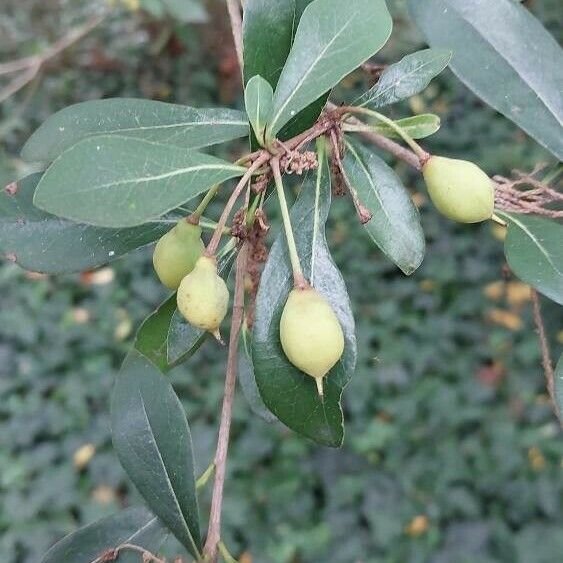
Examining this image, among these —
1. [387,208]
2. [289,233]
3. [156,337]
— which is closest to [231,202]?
[289,233]

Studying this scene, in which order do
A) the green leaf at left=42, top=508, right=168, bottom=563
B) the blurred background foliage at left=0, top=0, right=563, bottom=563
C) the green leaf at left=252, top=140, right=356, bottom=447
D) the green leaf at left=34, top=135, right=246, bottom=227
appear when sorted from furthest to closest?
the blurred background foliage at left=0, top=0, right=563, bottom=563 < the green leaf at left=42, top=508, right=168, bottom=563 < the green leaf at left=252, top=140, right=356, bottom=447 < the green leaf at left=34, top=135, right=246, bottom=227

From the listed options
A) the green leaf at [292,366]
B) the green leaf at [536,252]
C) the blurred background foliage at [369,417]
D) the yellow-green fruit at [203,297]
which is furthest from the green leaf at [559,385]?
the blurred background foliage at [369,417]

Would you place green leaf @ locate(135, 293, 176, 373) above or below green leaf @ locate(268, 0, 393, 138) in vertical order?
below

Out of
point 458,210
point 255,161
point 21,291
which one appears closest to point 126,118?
point 255,161

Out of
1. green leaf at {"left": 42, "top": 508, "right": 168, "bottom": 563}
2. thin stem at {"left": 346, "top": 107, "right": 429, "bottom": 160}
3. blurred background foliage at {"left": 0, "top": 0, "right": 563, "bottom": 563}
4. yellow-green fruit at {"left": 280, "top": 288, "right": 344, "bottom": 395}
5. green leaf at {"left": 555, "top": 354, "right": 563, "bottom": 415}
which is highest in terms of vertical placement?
thin stem at {"left": 346, "top": 107, "right": 429, "bottom": 160}

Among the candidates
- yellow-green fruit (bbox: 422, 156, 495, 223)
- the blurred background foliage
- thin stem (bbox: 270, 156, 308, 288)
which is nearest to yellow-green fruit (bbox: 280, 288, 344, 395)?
thin stem (bbox: 270, 156, 308, 288)

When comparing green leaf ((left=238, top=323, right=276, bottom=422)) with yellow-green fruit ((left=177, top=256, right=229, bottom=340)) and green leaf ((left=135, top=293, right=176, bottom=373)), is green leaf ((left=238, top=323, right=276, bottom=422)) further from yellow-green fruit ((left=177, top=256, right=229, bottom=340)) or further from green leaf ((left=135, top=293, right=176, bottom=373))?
yellow-green fruit ((left=177, top=256, right=229, bottom=340))

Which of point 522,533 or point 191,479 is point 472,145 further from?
point 191,479
